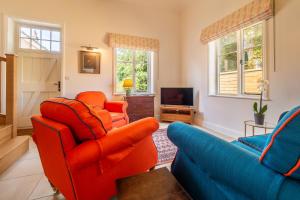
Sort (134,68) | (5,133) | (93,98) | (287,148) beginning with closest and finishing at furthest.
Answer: (287,148)
(5,133)
(93,98)
(134,68)

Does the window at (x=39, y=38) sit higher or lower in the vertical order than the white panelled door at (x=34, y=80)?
higher

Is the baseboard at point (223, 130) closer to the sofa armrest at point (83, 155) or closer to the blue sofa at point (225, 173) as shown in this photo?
the blue sofa at point (225, 173)

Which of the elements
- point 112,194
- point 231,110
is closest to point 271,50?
point 231,110

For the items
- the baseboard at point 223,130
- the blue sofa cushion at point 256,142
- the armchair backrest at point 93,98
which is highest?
the armchair backrest at point 93,98

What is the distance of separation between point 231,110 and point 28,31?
16.0 feet

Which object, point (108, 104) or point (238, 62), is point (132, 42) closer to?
point (108, 104)

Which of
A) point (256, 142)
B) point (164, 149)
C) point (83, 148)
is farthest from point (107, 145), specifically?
point (164, 149)

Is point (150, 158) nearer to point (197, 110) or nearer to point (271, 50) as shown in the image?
point (271, 50)

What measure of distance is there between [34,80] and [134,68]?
8.07ft

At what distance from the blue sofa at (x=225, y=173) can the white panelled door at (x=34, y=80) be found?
3859 mm

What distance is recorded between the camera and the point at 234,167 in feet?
2.11

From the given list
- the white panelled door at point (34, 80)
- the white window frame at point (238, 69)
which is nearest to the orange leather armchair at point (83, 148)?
the white window frame at point (238, 69)

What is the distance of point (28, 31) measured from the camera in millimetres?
3797

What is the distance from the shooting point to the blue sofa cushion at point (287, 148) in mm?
527
